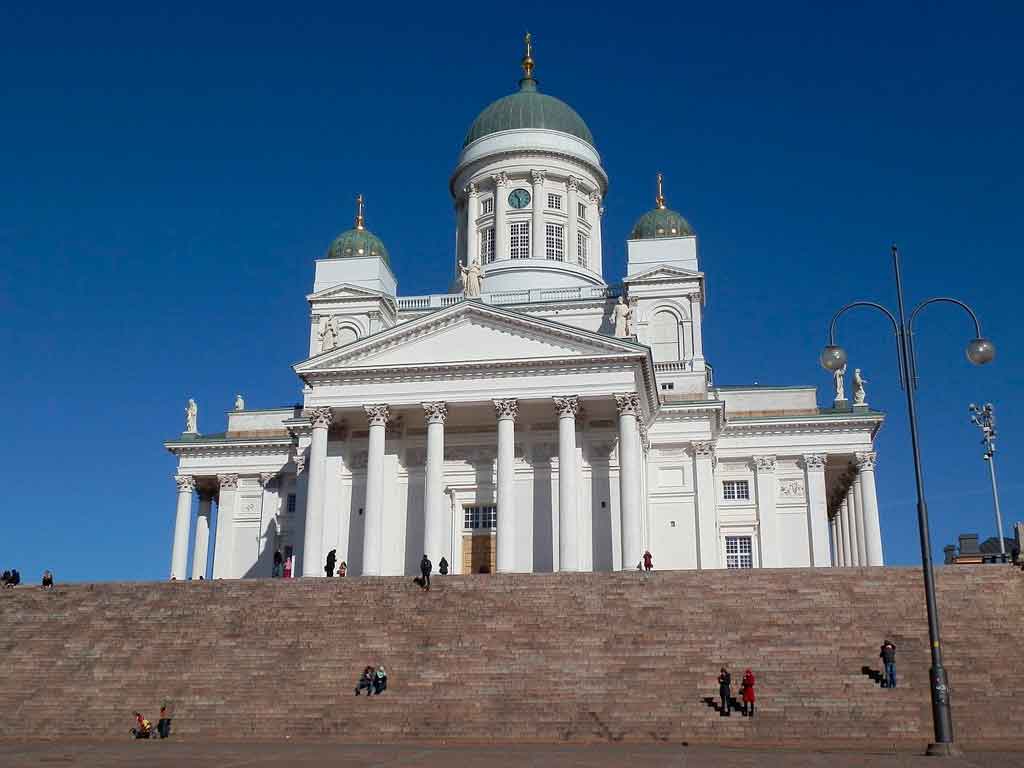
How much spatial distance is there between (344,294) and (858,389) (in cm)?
2614

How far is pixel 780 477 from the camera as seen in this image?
52.2 meters

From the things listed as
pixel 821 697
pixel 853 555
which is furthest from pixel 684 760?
pixel 853 555

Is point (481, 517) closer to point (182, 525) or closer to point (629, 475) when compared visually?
point (629, 475)

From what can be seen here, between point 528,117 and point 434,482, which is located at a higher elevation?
point 528,117

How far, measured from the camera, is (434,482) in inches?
1684

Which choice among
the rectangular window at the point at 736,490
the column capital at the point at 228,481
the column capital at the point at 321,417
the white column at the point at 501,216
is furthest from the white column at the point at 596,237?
the column capital at the point at 321,417

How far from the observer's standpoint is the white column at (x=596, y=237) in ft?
206

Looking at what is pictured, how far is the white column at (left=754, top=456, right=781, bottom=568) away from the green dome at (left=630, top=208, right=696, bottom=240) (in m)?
12.6

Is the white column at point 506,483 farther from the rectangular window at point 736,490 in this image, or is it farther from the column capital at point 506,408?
the rectangular window at point 736,490

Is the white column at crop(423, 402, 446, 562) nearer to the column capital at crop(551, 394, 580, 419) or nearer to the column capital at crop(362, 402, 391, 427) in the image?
the column capital at crop(362, 402, 391, 427)

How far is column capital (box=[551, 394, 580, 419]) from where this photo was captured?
43031 mm

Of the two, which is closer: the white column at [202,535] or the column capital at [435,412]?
the column capital at [435,412]

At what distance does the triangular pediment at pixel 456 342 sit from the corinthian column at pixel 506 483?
2.14 metres

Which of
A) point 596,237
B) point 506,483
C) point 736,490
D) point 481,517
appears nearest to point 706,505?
point 736,490
